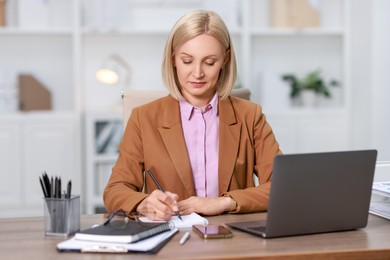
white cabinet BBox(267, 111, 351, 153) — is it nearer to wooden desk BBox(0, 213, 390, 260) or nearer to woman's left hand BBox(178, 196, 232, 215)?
woman's left hand BBox(178, 196, 232, 215)

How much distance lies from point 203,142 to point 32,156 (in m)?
2.71

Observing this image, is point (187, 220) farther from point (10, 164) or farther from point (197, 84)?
point (10, 164)

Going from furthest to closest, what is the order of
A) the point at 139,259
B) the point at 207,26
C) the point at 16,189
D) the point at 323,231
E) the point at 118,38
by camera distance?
the point at 118,38, the point at 16,189, the point at 207,26, the point at 323,231, the point at 139,259

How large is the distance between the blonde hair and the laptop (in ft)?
2.05

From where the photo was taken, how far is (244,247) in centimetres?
147

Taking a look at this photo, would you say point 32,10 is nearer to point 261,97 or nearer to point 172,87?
point 261,97

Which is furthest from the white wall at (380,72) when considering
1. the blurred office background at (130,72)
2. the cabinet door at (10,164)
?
the cabinet door at (10,164)

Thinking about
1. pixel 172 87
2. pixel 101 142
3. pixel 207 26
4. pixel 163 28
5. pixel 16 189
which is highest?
pixel 163 28

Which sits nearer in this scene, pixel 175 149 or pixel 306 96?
pixel 175 149

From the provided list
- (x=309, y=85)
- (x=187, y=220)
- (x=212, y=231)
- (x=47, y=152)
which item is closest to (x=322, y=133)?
(x=309, y=85)

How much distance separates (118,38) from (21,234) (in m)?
3.36

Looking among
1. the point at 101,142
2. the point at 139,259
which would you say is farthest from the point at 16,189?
the point at 139,259

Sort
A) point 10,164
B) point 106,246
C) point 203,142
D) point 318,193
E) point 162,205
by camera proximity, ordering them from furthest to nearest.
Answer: point 10,164 → point 203,142 → point 162,205 → point 318,193 → point 106,246

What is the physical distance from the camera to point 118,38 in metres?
4.86
